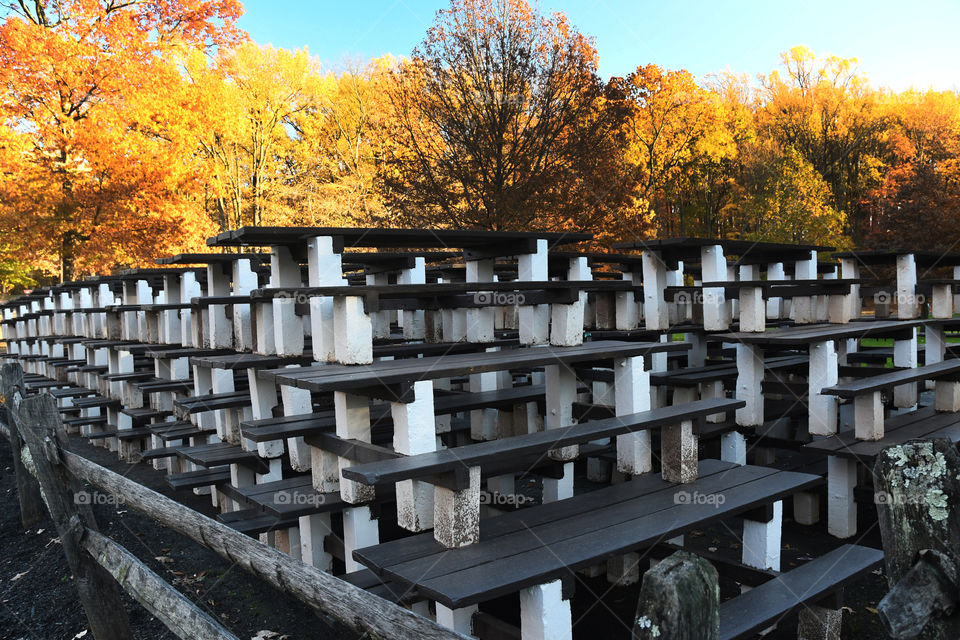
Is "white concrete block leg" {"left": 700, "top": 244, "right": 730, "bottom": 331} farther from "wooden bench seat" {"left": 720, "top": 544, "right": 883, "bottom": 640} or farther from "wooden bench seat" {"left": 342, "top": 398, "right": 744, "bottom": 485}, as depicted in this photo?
"wooden bench seat" {"left": 720, "top": 544, "right": 883, "bottom": 640}

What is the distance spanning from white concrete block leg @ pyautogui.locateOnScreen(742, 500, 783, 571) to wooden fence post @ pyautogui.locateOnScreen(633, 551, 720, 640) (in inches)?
98.5

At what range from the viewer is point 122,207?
16.4 m

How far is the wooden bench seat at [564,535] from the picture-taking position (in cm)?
278

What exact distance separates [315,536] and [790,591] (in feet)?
9.60

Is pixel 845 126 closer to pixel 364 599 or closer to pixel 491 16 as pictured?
pixel 491 16

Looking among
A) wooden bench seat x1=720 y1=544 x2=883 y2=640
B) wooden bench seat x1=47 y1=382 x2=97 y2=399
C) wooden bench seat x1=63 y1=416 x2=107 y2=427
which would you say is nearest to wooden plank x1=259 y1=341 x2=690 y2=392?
wooden bench seat x1=720 y1=544 x2=883 y2=640

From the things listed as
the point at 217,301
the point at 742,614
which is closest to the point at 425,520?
the point at 742,614

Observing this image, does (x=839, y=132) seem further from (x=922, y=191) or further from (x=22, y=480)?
(x=22, y=480)

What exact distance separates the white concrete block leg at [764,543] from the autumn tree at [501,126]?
963 centimetres

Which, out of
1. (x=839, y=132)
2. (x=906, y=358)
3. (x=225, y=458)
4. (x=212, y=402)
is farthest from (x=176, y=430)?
(x=839, y=132)

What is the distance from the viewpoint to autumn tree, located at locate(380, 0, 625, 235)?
13.2 meters

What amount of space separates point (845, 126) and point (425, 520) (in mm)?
36868

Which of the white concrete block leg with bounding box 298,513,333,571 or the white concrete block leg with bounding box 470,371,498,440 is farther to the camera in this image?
the white concrete block leg with bounding box 470,371,498,440

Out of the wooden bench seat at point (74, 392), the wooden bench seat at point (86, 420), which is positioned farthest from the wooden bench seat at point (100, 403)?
the wooden bench seat at point (74, 392)
